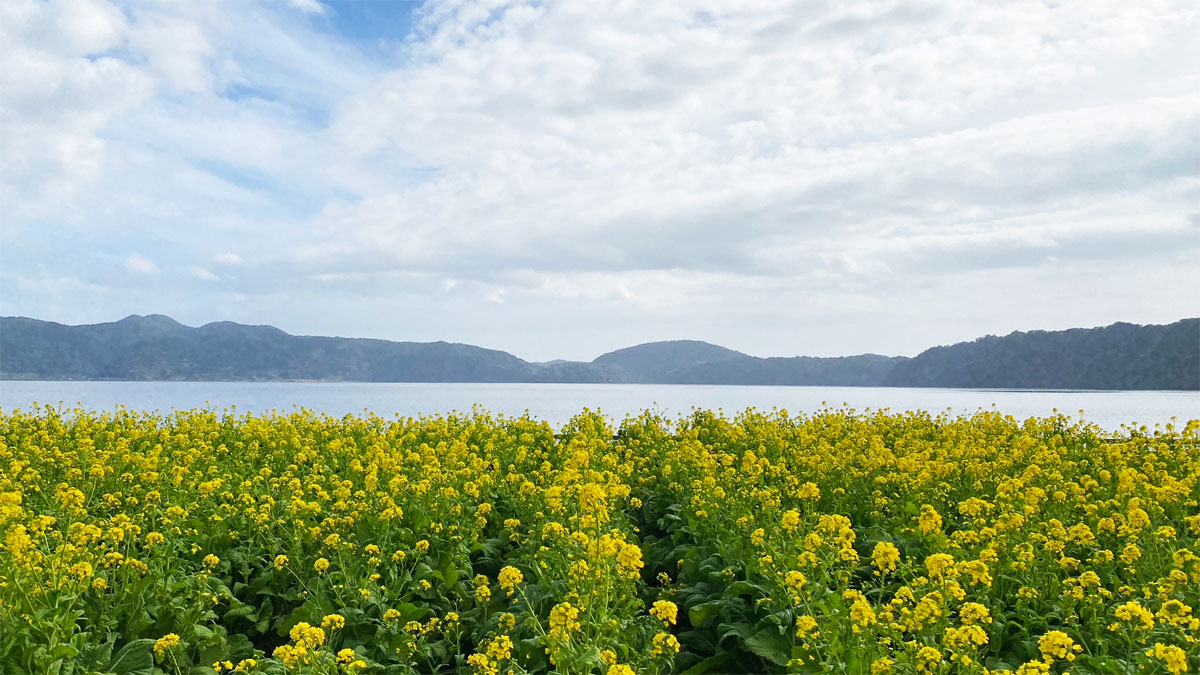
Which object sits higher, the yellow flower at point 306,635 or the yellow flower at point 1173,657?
the yellow flower at point 1173,657

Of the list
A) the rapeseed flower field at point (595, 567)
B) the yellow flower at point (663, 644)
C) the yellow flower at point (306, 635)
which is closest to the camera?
the yellow flower at point (306, 635)

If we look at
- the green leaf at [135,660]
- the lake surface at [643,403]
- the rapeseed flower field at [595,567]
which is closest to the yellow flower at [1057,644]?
the rapeseed flower field at [595,567]

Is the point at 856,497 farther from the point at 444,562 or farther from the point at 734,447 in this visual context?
the point at 444,562

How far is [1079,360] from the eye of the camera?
8544cm

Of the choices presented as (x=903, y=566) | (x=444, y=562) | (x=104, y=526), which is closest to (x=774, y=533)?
(x=903, y=566)

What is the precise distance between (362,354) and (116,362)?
54839 millimetres

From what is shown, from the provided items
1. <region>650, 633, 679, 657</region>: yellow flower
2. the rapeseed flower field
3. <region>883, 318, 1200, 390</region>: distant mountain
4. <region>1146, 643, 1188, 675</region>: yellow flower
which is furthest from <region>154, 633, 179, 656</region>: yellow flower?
<region>883, 318, 1200, 390</region>: distant mountain

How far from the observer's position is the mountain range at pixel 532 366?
84.6 m

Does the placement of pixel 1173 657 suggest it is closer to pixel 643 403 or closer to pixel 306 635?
pixel 306 635

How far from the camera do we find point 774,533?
21.8 feet

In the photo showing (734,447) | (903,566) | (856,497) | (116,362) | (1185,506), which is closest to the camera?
(903,566)

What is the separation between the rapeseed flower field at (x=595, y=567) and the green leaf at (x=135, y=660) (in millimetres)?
16

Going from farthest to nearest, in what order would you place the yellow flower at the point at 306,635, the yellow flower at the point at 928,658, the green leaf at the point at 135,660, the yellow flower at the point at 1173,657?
1. the green leaf at the point at 135,660
2. the yellow flower at the point at 306,635
3. the yellow flower at the point at 928,658
4. the yellow flower at the point at 1173,657

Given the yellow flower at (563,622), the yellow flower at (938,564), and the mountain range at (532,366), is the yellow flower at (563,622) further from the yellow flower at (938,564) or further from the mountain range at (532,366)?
the mountain range at (532,366)
